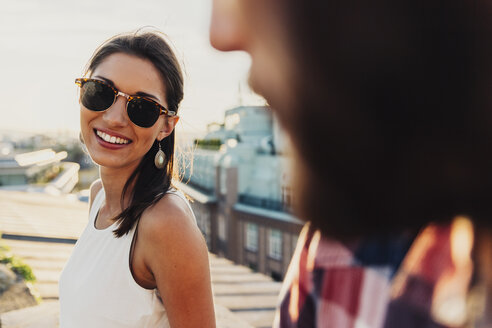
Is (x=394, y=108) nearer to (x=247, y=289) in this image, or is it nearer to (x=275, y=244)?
(x=247, y=289)

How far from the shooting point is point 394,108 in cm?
59

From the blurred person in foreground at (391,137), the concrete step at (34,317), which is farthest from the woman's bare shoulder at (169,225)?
the concrete step at (34,317)

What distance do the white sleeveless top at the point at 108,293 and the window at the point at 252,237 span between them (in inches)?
914

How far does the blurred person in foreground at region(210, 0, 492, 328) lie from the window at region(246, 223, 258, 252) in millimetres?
24417

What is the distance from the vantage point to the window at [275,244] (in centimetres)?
2328

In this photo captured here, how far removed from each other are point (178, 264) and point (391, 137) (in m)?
1.19

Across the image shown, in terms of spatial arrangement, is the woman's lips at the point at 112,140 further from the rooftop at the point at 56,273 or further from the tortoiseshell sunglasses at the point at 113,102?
the rooftop at the point at 56,273

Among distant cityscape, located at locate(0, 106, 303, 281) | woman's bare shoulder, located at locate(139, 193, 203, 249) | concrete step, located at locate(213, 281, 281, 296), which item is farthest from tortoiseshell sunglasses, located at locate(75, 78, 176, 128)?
distant cityscape, located at locate(0, 106, 303, 281)

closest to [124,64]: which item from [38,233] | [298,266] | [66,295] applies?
[66,295]

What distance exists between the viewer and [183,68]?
2.14 meters

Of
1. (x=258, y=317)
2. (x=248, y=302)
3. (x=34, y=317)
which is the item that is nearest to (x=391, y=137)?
(x=34, y=317)

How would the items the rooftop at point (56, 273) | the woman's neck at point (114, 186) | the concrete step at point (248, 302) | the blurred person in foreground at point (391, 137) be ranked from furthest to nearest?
the concrete step at point (248, 302) < the rooftop at point (56, 273) < the woman's neck at point (114, 186) < the blurred person in foreground at point (391, 137)

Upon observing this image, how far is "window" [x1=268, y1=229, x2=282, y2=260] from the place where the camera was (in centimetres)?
2328

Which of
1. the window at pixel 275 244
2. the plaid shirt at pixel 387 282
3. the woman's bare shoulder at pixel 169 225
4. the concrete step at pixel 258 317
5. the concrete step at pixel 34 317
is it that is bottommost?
the window at pixel 275 244
